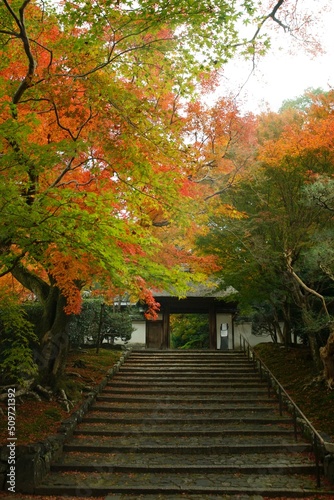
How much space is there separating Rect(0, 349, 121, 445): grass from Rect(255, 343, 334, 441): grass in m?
7.07

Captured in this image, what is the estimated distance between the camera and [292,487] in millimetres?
7625

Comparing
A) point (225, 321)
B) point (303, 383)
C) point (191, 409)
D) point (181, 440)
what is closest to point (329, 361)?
point (303, 383)

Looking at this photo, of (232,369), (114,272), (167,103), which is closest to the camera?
(114,272)

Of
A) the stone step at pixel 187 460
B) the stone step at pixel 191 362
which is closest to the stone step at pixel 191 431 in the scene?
the stone step at pixel 187 460

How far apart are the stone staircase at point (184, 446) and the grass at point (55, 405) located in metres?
0.73

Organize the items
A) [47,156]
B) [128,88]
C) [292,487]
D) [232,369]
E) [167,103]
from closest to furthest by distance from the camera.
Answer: [47,156]
[292,487]
[128,88]
[167,103]
[232,369]

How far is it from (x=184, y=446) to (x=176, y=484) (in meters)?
1.83

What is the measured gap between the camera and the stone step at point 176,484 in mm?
7465

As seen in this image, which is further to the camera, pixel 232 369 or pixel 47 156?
pixel 232 369

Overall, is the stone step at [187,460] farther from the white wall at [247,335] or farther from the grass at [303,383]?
the white wall at [247,335]

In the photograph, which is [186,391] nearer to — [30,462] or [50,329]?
[50,329]

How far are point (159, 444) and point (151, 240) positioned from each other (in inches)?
217

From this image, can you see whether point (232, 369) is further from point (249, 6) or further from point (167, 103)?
point (249, 6)

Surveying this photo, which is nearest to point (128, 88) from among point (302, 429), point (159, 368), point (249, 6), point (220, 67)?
point (220, 67)
